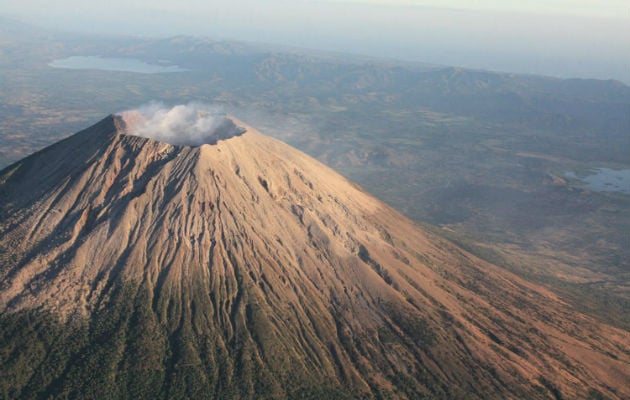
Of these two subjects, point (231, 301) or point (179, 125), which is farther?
point (179, 125)

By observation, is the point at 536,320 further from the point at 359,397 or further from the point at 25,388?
the point at 25,388

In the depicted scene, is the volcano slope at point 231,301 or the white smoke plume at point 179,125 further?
the white smoke plume at point 179,125

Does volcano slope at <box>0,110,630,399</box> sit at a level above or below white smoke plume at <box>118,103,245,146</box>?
below

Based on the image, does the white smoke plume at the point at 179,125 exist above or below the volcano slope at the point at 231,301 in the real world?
above

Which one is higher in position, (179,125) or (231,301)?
(179,125)

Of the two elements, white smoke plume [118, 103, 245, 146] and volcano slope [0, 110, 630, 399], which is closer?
volcano slope [0, 110, 630, 399]
